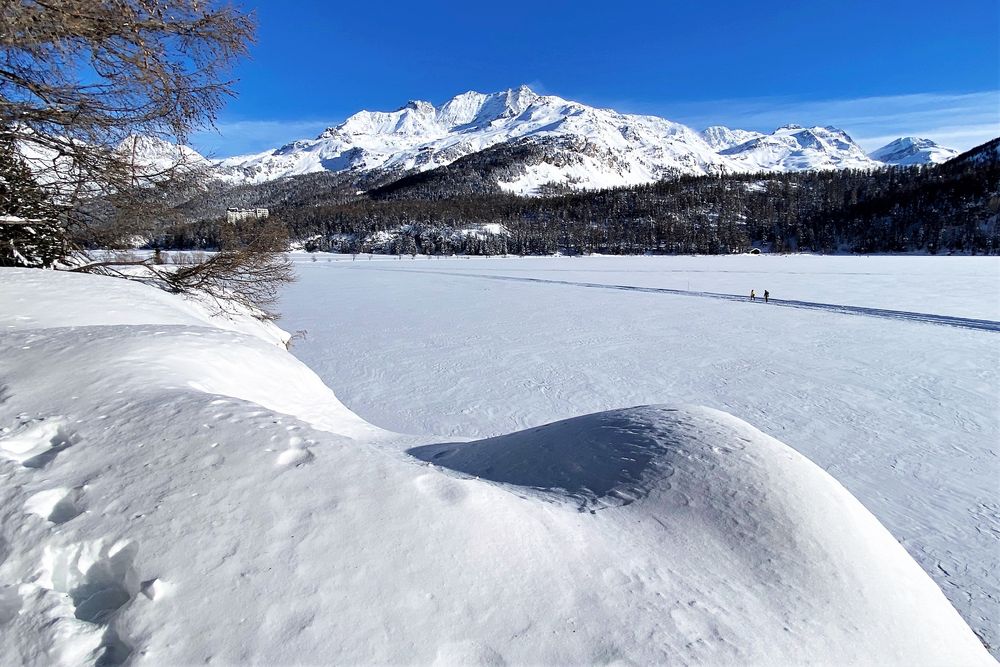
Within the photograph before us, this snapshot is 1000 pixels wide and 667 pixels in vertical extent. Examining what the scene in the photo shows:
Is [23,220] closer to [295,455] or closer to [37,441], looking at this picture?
[37,441]

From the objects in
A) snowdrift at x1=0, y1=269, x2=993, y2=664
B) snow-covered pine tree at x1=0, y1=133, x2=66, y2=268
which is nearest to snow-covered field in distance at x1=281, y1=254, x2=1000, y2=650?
snowdrift at x1=0, y1=269, x2=993, y2=664

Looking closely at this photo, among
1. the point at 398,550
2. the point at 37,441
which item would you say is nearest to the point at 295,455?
the point at 398,550

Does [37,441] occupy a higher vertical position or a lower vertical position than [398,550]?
higher

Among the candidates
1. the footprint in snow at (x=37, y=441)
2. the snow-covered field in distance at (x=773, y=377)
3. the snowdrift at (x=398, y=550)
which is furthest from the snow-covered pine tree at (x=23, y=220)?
the snow-covered field in distance at (x=773, y=377)

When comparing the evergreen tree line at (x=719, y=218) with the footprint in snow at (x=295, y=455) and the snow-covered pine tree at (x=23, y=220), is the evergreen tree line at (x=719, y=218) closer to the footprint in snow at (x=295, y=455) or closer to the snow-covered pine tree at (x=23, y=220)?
the snow-covered pine tree at (x=23, y=220)

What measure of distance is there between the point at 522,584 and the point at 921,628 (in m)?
1.90

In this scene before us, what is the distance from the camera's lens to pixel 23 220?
5.65 meters

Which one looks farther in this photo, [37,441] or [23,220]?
[23,220]

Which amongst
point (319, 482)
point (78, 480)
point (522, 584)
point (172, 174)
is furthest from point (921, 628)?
point (172, 174)

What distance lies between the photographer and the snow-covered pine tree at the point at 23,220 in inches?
215

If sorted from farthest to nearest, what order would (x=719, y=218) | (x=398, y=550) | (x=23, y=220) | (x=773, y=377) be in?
(x=719, y=218)
(x=773, y=377)
(x=23, y=220)
(x=398, y=550)

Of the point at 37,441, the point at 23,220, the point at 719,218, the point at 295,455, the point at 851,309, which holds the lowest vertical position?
the point at 851,309

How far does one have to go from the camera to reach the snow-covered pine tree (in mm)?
5449

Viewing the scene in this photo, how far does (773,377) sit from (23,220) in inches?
506
